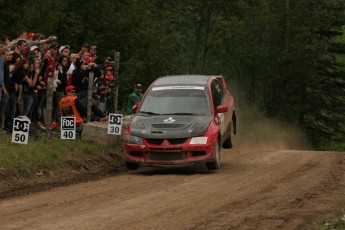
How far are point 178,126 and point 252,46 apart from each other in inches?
2276

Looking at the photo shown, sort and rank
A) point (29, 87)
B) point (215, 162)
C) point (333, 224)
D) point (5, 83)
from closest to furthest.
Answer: point (333, 224), point (215, 162), point (5, 83), point (29, 87)

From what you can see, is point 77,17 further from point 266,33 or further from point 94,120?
point 266,33

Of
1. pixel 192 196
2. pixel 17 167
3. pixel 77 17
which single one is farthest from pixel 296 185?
pixel 77 17

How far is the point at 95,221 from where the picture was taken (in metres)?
11.3

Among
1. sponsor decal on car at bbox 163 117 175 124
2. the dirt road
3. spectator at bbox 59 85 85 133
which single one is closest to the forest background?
spectator at bbox 59 85 85 133

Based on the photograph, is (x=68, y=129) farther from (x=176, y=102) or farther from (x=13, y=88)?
(x=176, y=102)

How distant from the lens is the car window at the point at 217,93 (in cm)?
1944

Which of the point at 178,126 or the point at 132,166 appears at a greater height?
the point at 178,126

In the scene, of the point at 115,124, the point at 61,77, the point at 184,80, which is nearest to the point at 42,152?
the point at 115,124

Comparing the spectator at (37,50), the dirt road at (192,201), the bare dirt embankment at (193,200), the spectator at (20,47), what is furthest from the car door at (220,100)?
the spectator at (20,47)

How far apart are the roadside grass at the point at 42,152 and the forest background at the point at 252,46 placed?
18502 millimetres

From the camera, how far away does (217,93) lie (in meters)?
20.1

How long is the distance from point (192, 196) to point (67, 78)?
8.64m

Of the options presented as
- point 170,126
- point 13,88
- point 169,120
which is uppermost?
point 13,88
